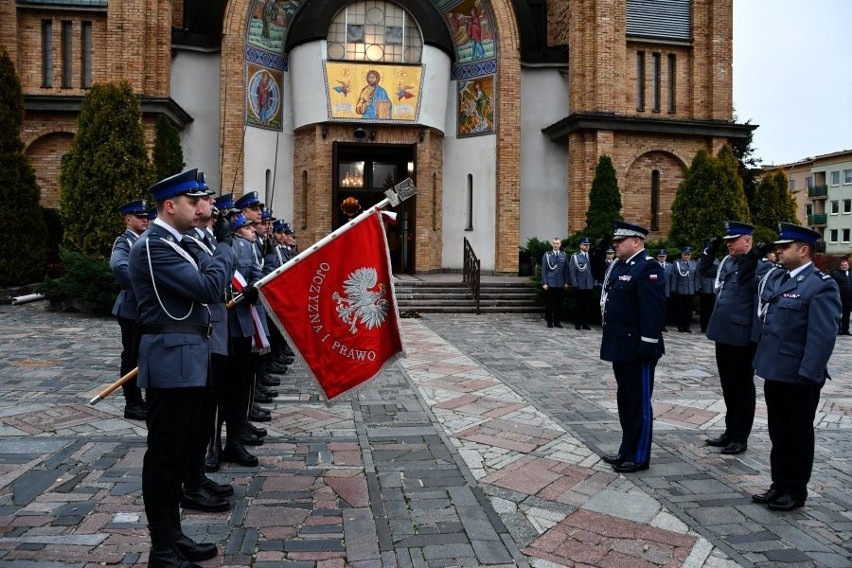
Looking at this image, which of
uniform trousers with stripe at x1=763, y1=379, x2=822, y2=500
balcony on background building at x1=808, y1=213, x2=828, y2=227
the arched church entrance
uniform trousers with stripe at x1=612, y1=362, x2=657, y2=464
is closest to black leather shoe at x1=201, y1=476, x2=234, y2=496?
uniform trousers with stripe at x1=612, y1=362, x2=657, y2=464

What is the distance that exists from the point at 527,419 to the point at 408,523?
2.80m

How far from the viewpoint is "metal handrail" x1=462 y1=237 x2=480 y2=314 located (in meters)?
17.5

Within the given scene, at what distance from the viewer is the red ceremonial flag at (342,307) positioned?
15.5 feet

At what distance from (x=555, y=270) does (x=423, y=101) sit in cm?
850

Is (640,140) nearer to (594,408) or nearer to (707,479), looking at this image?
(594,408)

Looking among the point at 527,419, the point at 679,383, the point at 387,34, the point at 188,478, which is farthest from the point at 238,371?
the point at 387,34

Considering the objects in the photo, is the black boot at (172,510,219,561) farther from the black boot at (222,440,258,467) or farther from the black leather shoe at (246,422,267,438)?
the black leather shoe at (246,422,267,438)

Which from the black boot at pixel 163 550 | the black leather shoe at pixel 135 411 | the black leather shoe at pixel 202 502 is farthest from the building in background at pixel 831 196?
the black boot at pixel 163 550

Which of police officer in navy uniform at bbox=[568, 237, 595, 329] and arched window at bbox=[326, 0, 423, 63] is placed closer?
police officer in navy uniform at bbox=[568, 237, 595, 329]

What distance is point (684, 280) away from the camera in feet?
50.1

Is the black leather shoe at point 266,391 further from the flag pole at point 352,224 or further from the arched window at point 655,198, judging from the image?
the arched window at point 655,198

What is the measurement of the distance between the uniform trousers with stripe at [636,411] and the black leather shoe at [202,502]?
Answer: 3.04m

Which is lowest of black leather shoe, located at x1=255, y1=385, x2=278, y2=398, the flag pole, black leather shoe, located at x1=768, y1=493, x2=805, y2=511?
black leather shoe, located at x1=768, y1=493, x2=805, y2=511

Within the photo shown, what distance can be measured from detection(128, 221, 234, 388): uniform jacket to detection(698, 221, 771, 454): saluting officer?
4.48 m
